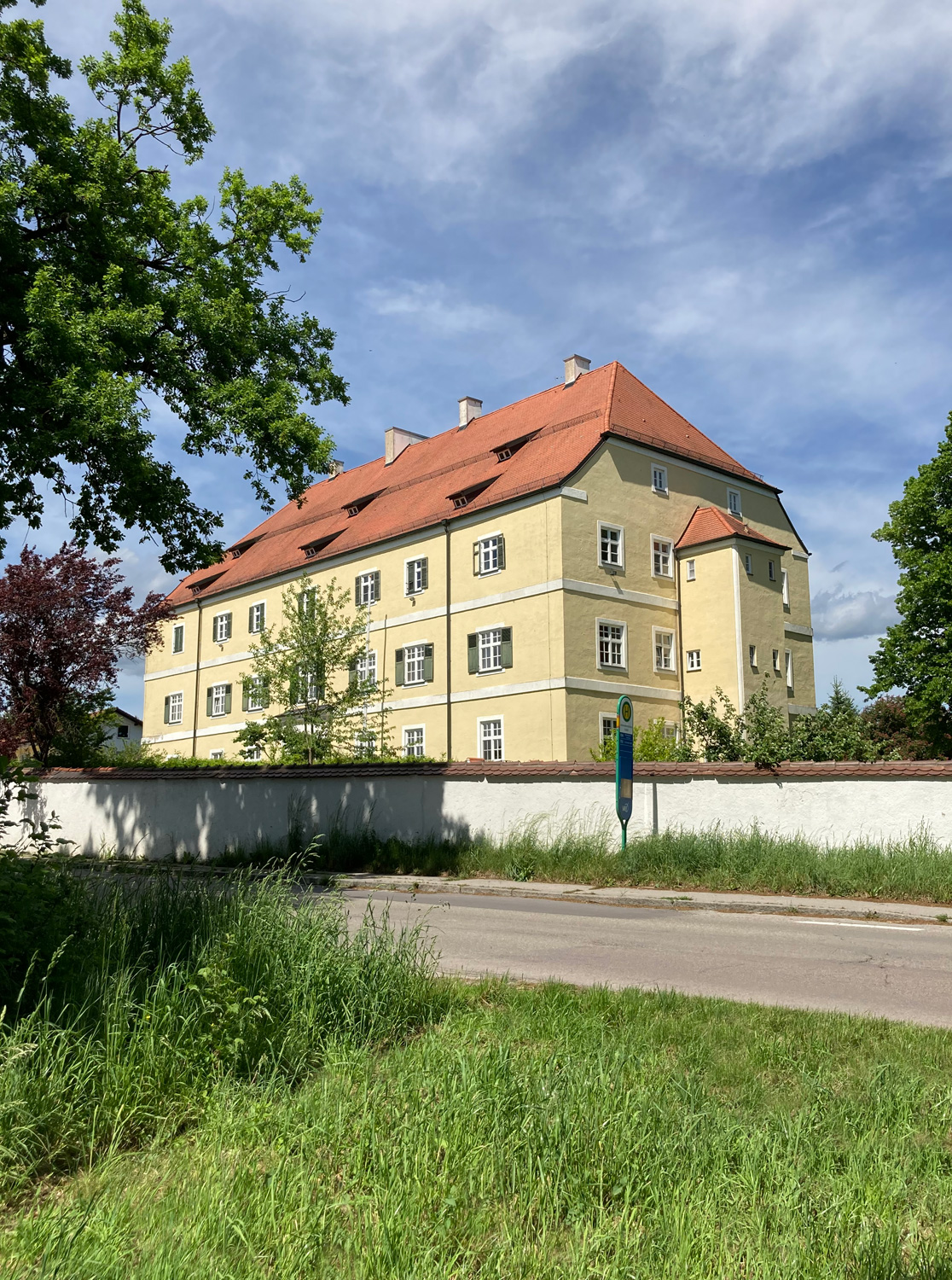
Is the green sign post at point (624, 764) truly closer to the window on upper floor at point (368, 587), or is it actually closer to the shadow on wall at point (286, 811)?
the shadow on wall at point (286, 811)

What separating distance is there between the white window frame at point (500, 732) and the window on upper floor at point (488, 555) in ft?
17.5

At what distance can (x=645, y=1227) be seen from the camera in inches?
148

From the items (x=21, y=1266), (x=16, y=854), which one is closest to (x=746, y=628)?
(x=16, y=854)

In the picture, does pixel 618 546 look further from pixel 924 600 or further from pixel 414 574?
pixel 924 600

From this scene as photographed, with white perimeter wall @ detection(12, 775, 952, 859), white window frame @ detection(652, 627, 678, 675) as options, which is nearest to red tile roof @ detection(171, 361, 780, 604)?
white window frame @ detection(652, 627, 678, 675)

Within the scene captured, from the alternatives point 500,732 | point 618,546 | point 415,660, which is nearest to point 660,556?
point 618,546

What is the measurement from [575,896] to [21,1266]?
13871 mm

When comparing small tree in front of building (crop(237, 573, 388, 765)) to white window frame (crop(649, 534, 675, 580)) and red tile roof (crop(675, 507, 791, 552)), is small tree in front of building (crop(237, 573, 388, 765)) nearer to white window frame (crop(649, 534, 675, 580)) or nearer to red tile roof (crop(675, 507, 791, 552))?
white window frame (crop(649, 534, 675, 580))

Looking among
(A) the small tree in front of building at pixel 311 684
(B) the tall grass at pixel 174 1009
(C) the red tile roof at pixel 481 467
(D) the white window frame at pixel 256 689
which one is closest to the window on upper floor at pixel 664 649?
(C) the red tile roof at pixel 481 467

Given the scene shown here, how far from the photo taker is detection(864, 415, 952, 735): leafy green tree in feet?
123

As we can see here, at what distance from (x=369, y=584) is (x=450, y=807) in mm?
23509

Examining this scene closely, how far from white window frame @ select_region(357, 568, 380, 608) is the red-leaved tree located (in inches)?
527

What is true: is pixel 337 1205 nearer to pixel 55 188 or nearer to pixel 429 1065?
pixel 429 1065

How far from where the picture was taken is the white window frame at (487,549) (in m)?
39.5
